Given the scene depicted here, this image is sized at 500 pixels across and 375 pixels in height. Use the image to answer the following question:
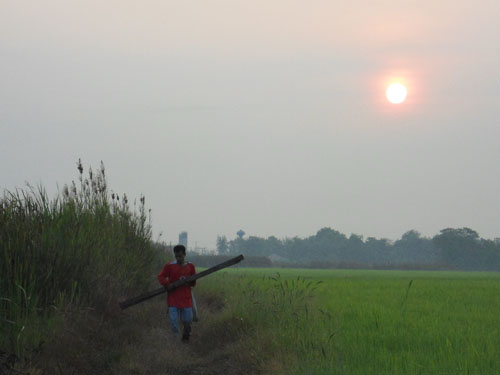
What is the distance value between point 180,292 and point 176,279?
0.26 m

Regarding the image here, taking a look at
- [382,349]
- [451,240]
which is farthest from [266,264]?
[382,349]

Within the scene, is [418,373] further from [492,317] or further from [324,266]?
[324,266]

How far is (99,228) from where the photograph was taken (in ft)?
41.0

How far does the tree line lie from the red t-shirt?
4068 inches

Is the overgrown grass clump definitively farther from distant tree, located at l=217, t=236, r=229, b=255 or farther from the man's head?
distant tree, located at l=217, t=236, r=229, b=255

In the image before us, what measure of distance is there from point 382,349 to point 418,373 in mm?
1454

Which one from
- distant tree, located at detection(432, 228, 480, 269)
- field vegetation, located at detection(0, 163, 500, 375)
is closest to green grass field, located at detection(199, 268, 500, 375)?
field vegetation, located at detection(0, 163, 500, 375)

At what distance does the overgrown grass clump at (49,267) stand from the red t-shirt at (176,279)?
104 centimetres

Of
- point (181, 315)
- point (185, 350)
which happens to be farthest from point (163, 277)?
point (185, 350)

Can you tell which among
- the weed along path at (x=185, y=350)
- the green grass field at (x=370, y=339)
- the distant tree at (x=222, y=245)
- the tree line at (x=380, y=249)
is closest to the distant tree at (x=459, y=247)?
the tree line at (x=380, y=249)

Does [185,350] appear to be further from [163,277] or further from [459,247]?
[459,247]

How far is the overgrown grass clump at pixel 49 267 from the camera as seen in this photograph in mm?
8055

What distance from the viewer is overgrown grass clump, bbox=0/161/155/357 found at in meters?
8.05

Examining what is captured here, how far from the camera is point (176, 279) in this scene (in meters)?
10.2
